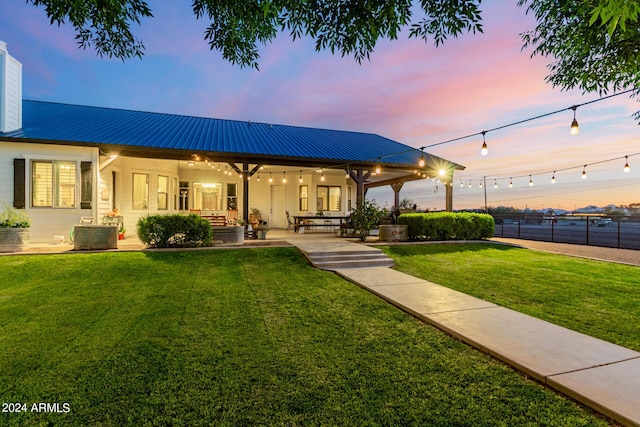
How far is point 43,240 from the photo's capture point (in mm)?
9609

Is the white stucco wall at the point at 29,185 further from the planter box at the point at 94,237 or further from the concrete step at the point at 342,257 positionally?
the concrete step at the point at 342,257

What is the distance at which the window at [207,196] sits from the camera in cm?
1527

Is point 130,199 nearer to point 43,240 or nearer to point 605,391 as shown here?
point 43,240

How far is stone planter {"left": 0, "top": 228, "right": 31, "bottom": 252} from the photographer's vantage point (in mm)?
7963

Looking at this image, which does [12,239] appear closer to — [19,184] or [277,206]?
[19,184]

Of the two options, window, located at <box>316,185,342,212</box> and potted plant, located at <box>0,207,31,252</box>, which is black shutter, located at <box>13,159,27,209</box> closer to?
potted plant, located at <box>0,207,31,252</box>

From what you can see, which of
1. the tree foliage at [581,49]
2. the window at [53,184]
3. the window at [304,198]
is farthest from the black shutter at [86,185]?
the tree foliage at [581,49]

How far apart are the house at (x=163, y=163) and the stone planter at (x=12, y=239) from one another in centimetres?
164

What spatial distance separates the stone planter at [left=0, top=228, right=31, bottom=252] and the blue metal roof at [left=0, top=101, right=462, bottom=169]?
2937mm

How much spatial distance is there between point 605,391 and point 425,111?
1481cm

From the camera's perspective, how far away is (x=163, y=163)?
13.2 meters

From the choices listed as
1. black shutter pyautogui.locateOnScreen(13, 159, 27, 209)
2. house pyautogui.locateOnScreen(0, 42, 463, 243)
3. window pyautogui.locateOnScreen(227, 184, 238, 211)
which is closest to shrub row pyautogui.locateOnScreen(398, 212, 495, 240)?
house pyautogui.locateOnScreen(0, 42, 463, 243)

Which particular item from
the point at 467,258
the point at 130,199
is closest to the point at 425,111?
the point at 467,258

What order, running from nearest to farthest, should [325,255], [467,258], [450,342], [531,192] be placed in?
[450,342], [325,255], [467,258], [531,192]
